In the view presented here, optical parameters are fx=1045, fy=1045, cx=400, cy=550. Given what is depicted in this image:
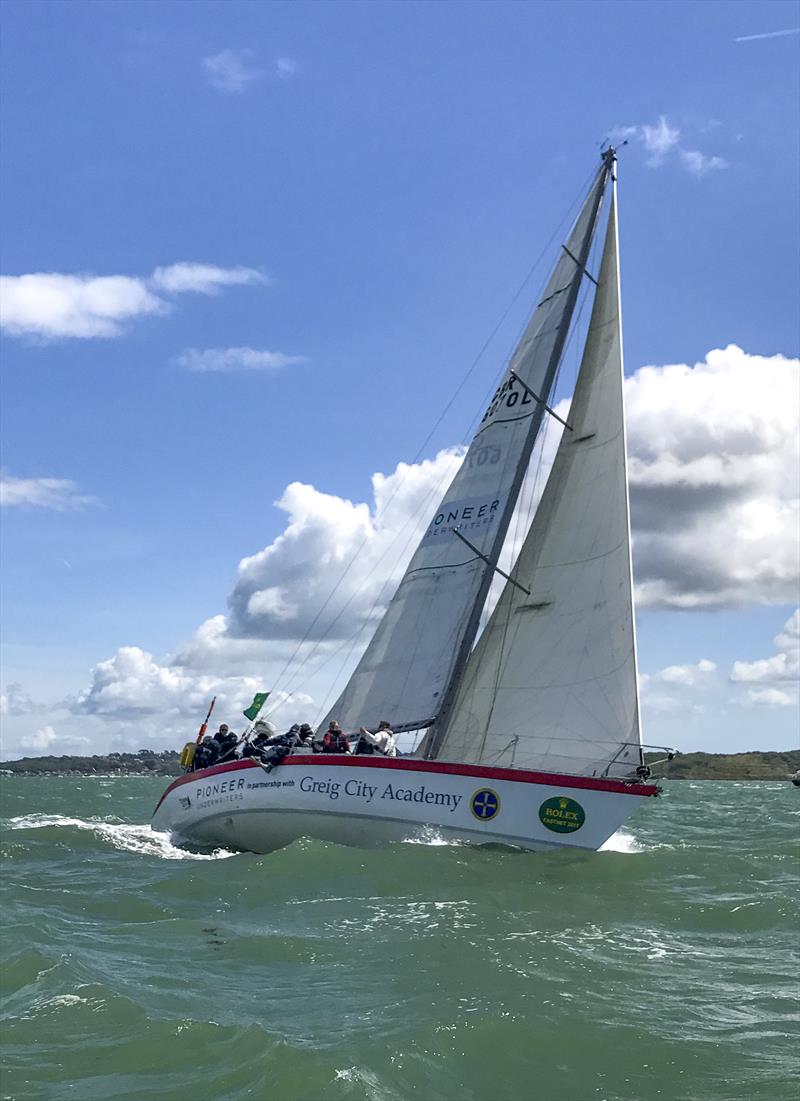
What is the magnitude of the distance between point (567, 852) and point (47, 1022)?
9.43m

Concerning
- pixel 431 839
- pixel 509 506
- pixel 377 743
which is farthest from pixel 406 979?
pixel 509 506

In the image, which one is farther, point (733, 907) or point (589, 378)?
point (589, 378)

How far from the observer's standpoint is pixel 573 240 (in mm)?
19891

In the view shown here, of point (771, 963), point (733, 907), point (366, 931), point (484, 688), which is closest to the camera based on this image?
point (771, 963)

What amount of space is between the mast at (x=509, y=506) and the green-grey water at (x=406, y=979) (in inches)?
105

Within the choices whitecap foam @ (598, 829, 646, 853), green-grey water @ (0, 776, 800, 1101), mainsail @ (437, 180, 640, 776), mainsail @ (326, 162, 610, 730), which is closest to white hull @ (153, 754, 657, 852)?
green-grey water @ (0, 776, 800, 1101)

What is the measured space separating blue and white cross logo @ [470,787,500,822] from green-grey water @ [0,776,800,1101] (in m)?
0.54

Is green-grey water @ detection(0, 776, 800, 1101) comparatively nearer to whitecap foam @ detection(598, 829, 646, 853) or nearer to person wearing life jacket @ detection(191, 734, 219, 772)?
whitecap foam @ detection(598, 829, 646, 853)

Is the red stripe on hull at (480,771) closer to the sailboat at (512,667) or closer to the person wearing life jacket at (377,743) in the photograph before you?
the sailboat at (512,667)

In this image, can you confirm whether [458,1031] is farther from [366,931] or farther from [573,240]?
[573,240]

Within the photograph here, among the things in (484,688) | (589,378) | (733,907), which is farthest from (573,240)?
(733,907)

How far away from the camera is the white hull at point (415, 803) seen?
50.6 feet

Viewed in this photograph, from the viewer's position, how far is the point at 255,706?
20.9 m

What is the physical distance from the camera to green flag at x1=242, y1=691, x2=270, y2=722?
68.2 ft
